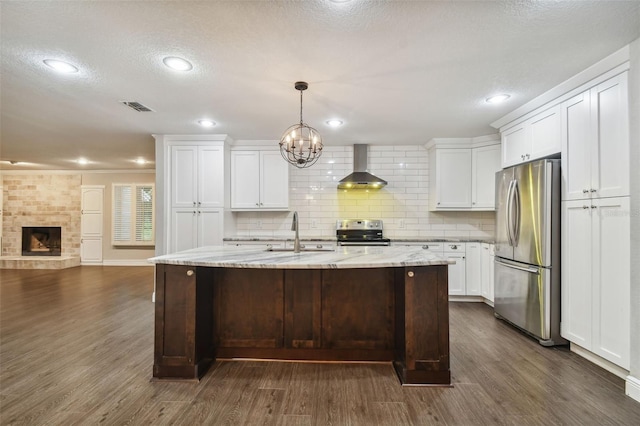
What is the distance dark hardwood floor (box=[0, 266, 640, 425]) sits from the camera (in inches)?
74.8

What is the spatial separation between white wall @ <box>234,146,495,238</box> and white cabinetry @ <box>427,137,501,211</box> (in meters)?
0.39

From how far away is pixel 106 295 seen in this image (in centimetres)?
488

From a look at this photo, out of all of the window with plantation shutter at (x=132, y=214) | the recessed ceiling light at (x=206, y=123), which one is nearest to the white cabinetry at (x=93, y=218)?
the window with plantation shutter at (x=132, y=214)

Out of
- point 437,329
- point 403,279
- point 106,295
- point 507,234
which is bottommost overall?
point 106,295

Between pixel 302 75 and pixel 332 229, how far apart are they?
9.74 feet

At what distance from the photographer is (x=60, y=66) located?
2.44 m

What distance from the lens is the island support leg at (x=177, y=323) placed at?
232 cm

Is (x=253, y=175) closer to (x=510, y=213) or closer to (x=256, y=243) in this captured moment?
(x=256, y=243)

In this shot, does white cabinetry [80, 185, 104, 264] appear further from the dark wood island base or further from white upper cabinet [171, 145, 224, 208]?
the dark wood island base

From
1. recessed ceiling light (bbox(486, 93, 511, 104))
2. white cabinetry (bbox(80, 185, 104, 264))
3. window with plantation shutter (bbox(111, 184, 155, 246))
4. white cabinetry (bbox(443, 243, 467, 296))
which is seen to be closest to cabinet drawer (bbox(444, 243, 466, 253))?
white cabinetry (bbox(443, 243, 467, 296))

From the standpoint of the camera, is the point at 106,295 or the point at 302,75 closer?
the point at 302,75

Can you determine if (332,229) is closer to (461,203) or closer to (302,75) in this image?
(461,203)

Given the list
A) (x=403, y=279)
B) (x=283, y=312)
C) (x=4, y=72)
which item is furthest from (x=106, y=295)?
(x=403, y=279)

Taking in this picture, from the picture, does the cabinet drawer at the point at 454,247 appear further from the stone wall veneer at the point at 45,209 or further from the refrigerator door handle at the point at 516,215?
the stone wall veneer at the point at 45,209
